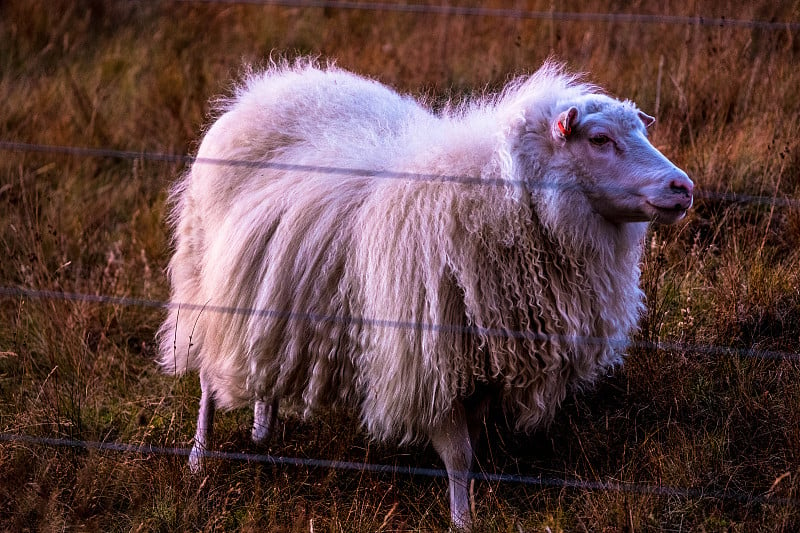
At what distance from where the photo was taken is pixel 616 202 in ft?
9.80

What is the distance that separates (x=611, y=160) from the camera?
2.99m

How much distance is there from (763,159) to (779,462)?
1980mm

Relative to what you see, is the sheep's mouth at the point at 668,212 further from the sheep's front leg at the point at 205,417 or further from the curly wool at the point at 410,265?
the sheep's front leg at the point at 205,417

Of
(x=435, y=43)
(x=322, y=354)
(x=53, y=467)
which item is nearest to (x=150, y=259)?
(x=53, y=467)

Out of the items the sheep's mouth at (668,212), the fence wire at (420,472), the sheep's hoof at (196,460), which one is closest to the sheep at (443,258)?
the sheep's mouth at (668,212)

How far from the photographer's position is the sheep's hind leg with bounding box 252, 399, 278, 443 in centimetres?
384

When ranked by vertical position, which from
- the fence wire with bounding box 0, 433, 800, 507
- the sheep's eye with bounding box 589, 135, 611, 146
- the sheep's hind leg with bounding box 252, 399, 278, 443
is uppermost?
the sheep's eye with bounding box 589, 135, 611, 146

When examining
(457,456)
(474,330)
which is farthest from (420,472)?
(474,330)

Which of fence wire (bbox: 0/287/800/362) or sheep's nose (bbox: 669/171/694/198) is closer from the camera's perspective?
sheep's nose (bbox: 669/171/694/198)

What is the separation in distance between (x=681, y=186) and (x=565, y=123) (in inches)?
15.9

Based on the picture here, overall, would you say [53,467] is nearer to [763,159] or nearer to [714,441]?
[714,441]

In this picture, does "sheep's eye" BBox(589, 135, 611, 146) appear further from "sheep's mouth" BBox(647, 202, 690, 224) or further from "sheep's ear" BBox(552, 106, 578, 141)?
"sheep's mouth" BBox(647, 202, 690, 224)

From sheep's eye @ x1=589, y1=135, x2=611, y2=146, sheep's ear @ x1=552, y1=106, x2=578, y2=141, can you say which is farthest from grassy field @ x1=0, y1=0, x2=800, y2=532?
sheep's ear @ x1=552, y1=106, x2=578, y2=141

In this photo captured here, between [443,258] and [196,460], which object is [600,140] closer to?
[443,258]
